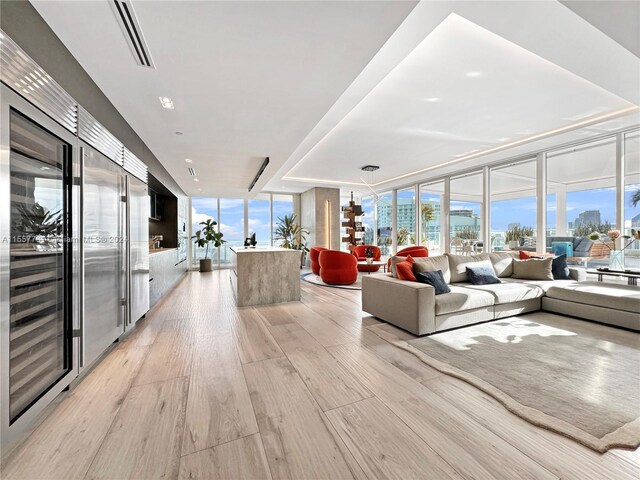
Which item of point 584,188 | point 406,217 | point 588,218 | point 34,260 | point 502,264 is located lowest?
point 502,264

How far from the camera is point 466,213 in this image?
7414mm

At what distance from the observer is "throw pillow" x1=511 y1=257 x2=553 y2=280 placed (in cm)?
432

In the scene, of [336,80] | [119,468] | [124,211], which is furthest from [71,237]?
[336,80]

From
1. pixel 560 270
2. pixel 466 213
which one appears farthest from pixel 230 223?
pixel 560 270

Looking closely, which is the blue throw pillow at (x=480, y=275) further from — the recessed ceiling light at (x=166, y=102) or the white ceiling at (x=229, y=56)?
the recessed ceiling light at (x=166, y=102)

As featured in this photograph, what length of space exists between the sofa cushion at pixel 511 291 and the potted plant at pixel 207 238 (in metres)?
7.89

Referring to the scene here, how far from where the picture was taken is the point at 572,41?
2.28 meters

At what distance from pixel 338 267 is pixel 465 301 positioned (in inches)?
126

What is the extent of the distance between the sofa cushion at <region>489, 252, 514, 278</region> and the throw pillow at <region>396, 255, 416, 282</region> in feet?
6.54

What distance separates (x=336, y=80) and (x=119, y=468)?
118 inches

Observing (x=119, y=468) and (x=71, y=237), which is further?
(x=71, y=237)

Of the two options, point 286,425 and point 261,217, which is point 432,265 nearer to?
point 286,425

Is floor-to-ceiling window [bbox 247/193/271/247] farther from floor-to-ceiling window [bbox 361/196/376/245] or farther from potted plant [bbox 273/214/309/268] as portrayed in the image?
floor-to-ceiling window [bbox 361/196/376/245]

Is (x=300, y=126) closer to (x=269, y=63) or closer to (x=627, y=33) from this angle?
(x=269, y=63)
